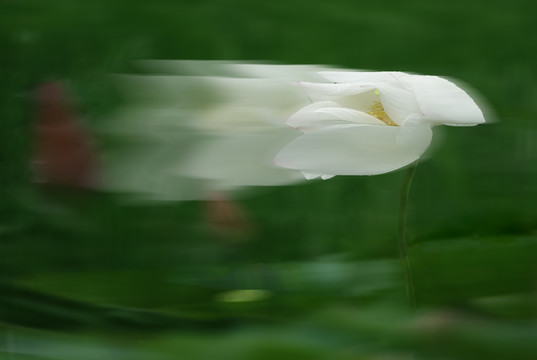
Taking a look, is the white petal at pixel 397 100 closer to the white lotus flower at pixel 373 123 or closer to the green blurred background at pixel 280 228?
the white lotus flower at pixel 373 123

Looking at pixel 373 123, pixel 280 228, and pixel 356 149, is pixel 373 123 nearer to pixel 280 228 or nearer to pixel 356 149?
pixel 356 149

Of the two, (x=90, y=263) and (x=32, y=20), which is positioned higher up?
(x=32, y=20)

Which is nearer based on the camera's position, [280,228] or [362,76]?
[362,76]

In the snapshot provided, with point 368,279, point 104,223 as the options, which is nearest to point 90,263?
point 104,223

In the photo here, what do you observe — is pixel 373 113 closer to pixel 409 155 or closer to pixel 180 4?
pixel 409 155

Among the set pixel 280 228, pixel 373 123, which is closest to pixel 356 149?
pixel 373 123
